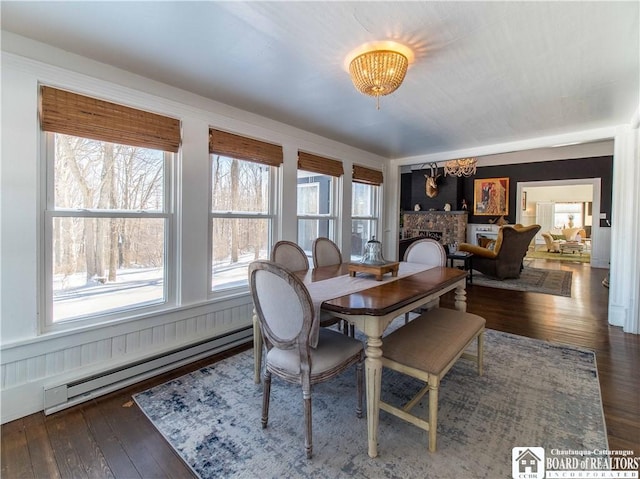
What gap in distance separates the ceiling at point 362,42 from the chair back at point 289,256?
1285 millimetres

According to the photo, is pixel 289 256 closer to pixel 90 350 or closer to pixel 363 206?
pixel 90 350

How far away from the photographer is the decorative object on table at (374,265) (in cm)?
225

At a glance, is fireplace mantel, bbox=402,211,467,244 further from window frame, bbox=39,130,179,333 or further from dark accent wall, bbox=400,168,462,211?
window frame, bbox=39,130,179,333

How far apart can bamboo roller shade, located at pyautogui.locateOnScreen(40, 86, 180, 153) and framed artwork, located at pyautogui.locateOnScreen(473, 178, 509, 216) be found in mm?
8977

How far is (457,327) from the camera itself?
6.92 ft

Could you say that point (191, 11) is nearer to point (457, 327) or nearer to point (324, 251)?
point (324, 251)

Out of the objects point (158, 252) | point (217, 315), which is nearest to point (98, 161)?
point (158, 252)

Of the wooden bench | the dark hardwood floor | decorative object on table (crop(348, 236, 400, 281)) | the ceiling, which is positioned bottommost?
the dark hardwood floor

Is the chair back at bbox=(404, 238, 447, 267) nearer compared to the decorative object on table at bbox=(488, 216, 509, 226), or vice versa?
the chair back at bbox=(404, 238, 447, 267)

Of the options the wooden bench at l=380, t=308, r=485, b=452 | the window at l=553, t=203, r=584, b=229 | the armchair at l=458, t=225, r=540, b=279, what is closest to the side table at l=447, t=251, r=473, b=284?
the armchair at l=458, t=225, r=540, b=279

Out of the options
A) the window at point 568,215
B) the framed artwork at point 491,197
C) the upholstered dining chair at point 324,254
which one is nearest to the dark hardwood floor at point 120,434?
the upholstered dining chair at point 324,254

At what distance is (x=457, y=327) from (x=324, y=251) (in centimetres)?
145

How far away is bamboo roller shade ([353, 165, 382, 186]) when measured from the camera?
4600 millimetres

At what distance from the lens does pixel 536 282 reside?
5.86 meters
